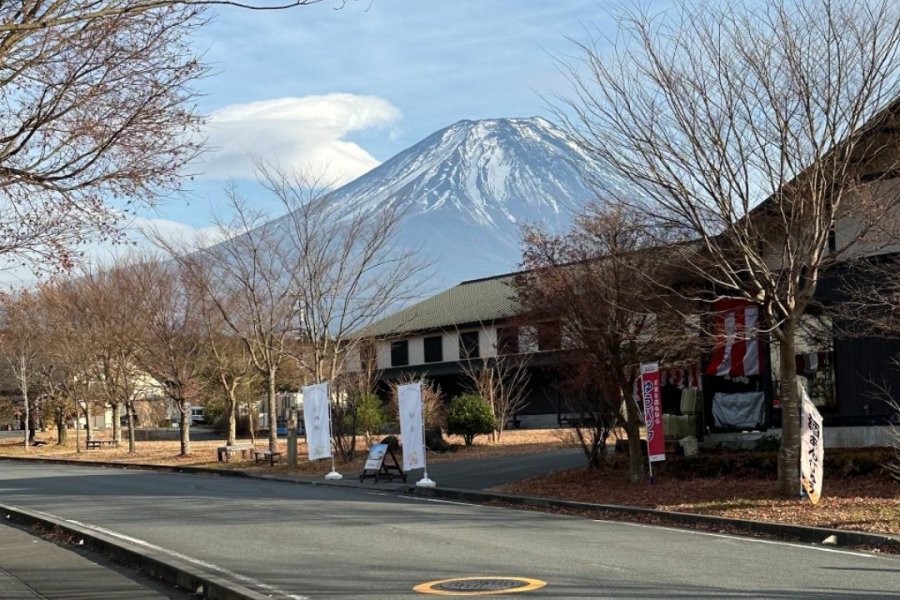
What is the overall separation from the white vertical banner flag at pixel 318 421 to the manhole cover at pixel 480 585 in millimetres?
15831

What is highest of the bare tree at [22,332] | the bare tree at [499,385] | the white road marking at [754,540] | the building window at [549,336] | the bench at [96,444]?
the bare tree at [22,332]

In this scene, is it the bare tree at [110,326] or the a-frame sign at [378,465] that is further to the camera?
the bare tree at [110,326]

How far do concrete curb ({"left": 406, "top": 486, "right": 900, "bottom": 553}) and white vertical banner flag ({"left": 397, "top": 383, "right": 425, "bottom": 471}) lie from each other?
7.55 ft

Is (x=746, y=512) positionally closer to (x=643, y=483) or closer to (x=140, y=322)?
(x=643, y=483)

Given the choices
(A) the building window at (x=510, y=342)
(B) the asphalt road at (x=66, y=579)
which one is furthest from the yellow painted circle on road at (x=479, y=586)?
(A) the building window at (x=510, y=342)

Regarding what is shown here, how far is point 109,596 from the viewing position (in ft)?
30.8

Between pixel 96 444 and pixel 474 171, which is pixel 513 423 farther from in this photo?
pixel 474 171

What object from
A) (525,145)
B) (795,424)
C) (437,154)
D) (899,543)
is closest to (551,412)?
(795,424)

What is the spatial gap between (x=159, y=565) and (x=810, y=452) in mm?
9043

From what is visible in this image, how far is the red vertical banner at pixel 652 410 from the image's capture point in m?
17.6

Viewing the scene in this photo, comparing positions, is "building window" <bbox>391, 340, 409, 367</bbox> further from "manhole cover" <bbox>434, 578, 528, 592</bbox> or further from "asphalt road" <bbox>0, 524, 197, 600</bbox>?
"manhole cover" <bbox>434, 578, 528, 592</bbox>

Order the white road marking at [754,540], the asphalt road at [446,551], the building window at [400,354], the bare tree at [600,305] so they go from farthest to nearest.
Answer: the building window at [400,354] → the bare tree at [600,305] → the white road marking at [754,540] → the asphalt road at [446,551]

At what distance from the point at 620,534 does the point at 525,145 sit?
3892 inches

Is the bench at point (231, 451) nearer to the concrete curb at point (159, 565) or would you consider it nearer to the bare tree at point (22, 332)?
the bare tree at point (22, 332)
